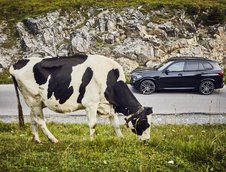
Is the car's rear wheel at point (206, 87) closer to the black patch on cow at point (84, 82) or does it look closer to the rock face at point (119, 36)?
the rock face at point (119, 36)

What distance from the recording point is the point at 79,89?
9.29 metres

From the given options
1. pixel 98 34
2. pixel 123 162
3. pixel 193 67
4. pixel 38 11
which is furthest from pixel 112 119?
pixel 38 11

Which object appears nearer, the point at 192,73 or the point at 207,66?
the point at 192,73

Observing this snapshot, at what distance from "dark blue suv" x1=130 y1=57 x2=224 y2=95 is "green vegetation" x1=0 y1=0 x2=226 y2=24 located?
12.6 m

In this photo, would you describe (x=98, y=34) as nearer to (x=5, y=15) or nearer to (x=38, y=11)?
(x=38, y=11)

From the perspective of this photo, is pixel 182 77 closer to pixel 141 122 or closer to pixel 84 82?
pixel 141 122

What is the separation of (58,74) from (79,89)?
24.6 inches

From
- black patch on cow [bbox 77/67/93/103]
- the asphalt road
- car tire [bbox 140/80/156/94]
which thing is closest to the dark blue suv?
car tire [bbox 140/80/156/94]

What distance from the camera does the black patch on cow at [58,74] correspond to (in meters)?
9.36

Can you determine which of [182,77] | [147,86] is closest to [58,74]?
[147,86]

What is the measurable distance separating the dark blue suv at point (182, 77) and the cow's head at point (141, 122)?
12.4 metres

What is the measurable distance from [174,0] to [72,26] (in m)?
10.6

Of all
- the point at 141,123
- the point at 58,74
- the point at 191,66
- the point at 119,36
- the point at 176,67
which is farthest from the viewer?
the point at 119,36

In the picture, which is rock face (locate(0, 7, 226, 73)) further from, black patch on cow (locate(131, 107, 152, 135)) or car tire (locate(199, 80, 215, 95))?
black patch on cow (locate(131, 107, 152, 135))
